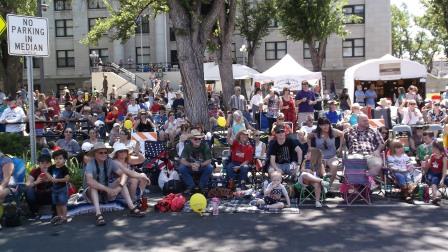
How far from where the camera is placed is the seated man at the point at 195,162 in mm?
10406

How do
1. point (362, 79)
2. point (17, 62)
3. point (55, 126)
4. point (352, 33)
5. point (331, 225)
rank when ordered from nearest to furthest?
point (331, 225)
point (55, 126)
point (362, 79)
point (17, 62)
point (352, 33)

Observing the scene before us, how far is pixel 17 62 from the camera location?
3212 centimetres

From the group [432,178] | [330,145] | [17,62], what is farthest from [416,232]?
[17,62]

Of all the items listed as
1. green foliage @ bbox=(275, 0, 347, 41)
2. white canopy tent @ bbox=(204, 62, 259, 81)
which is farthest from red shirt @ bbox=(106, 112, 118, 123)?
green foliage @ bbox=(275, 0, 347, 41)

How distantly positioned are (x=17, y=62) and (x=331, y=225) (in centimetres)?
2825

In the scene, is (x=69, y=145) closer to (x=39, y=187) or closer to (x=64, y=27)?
(x=39, y=187)

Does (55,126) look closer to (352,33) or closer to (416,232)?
(416,232)

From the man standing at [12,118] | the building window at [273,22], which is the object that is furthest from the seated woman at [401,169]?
the building window at [273,22]

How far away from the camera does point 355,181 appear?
31.0 feet

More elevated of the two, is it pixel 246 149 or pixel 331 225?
pixel 246 149

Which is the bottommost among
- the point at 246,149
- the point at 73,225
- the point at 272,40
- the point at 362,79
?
the point at 73,225

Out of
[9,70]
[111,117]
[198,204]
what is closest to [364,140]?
[198,204]

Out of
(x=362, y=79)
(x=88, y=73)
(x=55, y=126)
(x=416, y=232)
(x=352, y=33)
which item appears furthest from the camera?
(x=88, y=73)

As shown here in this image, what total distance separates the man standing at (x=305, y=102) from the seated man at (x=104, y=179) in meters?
8.05
